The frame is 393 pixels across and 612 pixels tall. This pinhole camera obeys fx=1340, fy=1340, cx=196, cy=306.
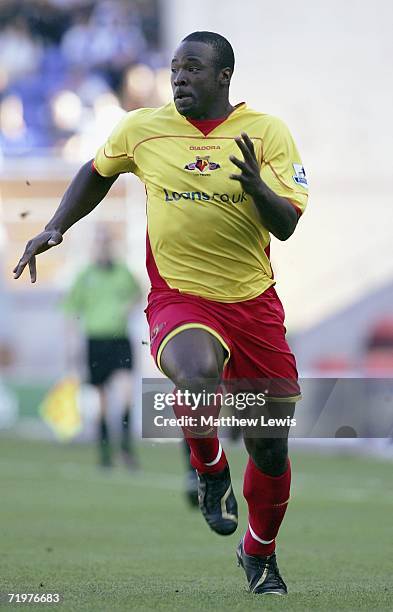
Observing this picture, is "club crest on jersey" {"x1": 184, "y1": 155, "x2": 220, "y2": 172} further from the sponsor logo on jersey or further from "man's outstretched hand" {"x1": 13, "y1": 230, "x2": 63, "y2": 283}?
"man's outstretched hand" {"x1": 13, "y1": 230, "x2": 63, "y2": 283}

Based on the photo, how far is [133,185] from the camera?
21641mm

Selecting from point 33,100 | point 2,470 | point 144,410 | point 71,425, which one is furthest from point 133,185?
point 144,410

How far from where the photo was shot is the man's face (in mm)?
5516

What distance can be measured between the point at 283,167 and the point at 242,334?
723 millimetres

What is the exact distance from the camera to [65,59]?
22766 mm

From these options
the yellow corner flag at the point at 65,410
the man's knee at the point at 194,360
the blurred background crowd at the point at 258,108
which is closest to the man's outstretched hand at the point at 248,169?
the man's knee at the point at 194,360

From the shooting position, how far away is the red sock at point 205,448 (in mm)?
5668

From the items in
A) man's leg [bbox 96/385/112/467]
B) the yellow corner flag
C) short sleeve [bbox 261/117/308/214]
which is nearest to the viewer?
short sleeve [bbox 261/117/308/214]

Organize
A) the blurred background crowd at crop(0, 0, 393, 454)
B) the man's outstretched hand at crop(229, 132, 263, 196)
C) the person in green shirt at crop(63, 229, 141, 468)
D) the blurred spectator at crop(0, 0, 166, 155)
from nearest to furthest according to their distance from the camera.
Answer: the man's outstretched hand at crop(229, 132, 263, 196), the person in green shirt at crop(63, 229, 141, 468), the blurred background crowd at crop(0, 0, 393, 454), the blurred spectator at crop(0, 0, 166, 155)

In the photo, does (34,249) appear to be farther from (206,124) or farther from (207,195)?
(206,124)

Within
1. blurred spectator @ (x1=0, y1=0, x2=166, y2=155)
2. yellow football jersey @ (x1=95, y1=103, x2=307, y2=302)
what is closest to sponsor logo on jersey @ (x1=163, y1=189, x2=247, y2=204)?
yellow football jersey @ (x1=95, y1=103, x2=307, y2=302)

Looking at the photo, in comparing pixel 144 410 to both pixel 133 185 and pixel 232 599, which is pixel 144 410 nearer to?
pixel 232 599

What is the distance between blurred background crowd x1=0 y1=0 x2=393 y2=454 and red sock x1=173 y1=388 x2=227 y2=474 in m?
14.1

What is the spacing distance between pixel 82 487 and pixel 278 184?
642 cm
